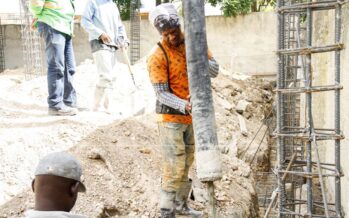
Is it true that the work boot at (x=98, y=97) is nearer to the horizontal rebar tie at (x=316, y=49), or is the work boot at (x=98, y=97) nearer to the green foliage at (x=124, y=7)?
the horizontal rebar tie at (x=316, y=49)

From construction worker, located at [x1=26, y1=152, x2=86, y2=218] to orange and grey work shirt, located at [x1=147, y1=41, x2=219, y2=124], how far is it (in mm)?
2060

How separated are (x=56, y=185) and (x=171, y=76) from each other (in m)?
2.34

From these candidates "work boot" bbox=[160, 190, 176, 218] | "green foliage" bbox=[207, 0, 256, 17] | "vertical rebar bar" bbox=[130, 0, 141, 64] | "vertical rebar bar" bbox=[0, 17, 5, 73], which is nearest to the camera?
"work boot" bbox=[160, 190, 176, 218]

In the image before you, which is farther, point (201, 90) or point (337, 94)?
point (337, 94)

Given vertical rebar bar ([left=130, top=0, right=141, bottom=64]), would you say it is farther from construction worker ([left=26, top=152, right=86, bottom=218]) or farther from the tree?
construction worker ([left=26, top=152, right=86, bottom=218])

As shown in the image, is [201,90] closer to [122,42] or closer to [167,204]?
[167,204]

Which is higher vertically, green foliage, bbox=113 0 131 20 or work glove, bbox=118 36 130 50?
green foliage, bbox=113 0 131 20

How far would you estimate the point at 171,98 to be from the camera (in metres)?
4.09

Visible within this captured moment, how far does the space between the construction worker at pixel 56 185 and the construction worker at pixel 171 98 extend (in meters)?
2.02

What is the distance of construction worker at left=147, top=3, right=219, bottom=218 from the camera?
4074mm

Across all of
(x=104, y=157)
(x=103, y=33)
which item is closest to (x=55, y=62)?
(x=103, y=33)

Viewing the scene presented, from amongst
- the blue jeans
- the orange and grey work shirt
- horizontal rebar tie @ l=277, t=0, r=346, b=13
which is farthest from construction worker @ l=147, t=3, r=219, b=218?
the blue jeans

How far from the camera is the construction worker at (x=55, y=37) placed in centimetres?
643

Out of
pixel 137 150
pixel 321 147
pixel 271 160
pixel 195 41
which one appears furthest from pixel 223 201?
pixel 271 160
